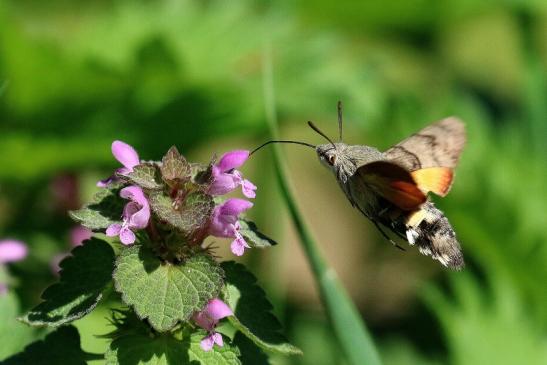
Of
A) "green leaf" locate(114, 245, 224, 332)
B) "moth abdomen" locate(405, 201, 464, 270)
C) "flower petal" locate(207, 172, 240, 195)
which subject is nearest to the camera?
"green leaf" locate(114, 245, 224, 332)

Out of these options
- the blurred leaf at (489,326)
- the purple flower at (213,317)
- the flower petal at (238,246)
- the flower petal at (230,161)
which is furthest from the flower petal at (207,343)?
the blurred leaf at (489,326)

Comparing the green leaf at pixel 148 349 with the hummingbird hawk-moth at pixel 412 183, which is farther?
the hummingbird hawk-moth at pixel 412 183

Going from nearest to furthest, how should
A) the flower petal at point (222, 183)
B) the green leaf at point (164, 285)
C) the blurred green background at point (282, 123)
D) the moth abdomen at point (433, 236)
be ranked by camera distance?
the green leaf at point (164, 285) → the flower petal at point (222, 183) → the moth abdomen at point (433, 236) → the blurred green background at point (282, 123)

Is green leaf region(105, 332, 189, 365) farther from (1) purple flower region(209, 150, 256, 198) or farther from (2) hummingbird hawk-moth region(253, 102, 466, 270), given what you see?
(2) hummingbird hawk-moth region(253, 102, 466, 270)

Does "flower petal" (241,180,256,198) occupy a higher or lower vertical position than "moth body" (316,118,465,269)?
higher

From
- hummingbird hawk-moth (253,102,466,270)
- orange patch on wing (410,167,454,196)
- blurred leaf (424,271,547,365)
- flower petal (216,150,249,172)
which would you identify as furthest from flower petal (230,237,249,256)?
blurred leaf (424,271,547,365)

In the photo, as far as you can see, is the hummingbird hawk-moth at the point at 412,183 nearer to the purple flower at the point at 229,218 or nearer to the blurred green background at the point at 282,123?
the purple flower at the point at 229,218
